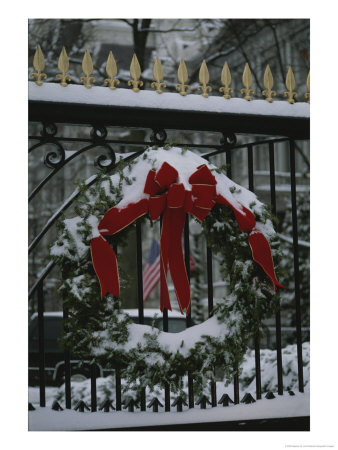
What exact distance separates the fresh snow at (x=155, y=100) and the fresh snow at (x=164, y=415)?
178cm

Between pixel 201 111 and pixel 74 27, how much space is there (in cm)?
957

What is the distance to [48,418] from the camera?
3600 mm

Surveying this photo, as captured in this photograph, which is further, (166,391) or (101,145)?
(101,145)

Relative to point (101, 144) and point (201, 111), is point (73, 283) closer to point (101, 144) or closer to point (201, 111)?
point (101, 144)

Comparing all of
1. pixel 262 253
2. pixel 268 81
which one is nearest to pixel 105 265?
pixel 262 253

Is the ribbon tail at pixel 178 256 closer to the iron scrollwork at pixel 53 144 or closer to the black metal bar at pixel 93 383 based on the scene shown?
the black metal bar at pixel 93 383

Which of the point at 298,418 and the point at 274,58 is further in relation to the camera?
the point at 274,58

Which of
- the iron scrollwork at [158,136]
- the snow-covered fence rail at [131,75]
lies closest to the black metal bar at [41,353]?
the iron scrollwork at [158,136]

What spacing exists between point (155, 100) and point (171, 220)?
0.76 meters

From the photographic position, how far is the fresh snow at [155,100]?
3693 millimetres

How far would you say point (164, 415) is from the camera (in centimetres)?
373

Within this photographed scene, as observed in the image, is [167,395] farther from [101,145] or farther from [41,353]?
[101,145]
